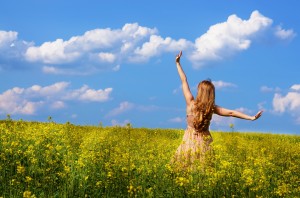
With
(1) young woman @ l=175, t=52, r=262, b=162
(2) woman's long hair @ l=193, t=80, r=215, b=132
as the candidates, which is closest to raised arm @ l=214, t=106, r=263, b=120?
(1) young woman @ l=175, t=52, r=262, b=162

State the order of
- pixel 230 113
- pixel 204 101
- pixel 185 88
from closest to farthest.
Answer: pixel 204 101 → pixel 230 113 → pixel 185 88

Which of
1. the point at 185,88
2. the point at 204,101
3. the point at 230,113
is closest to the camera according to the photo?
the point at 204,101

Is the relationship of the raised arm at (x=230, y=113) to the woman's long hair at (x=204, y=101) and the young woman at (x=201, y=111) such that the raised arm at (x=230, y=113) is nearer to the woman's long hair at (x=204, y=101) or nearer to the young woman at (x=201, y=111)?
the young woman at (x=201, y=111)

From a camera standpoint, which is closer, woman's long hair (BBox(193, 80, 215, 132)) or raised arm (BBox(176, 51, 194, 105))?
woman's long hair (BBox(193, 80, 215, 132))

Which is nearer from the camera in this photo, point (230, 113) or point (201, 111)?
point (201, 111)

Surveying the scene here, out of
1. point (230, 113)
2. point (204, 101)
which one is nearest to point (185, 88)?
point (204, 101)

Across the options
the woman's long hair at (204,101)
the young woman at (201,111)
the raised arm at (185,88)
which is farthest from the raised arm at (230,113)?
the raised arm at (185,88)

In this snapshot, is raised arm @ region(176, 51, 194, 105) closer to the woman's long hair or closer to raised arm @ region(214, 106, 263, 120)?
the woman's long hair

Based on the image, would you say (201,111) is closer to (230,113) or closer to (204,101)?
(204,101)

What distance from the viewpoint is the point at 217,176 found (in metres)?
6.05

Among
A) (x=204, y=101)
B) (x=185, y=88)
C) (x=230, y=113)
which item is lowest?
(x=230, y=113)

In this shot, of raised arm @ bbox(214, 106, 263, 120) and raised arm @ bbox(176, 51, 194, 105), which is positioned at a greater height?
raised arm @ bbox(176, 51, 194, 105)

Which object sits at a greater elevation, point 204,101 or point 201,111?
point 204,101

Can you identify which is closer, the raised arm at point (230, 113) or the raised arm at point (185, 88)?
the raised arm at point (230, 113)
